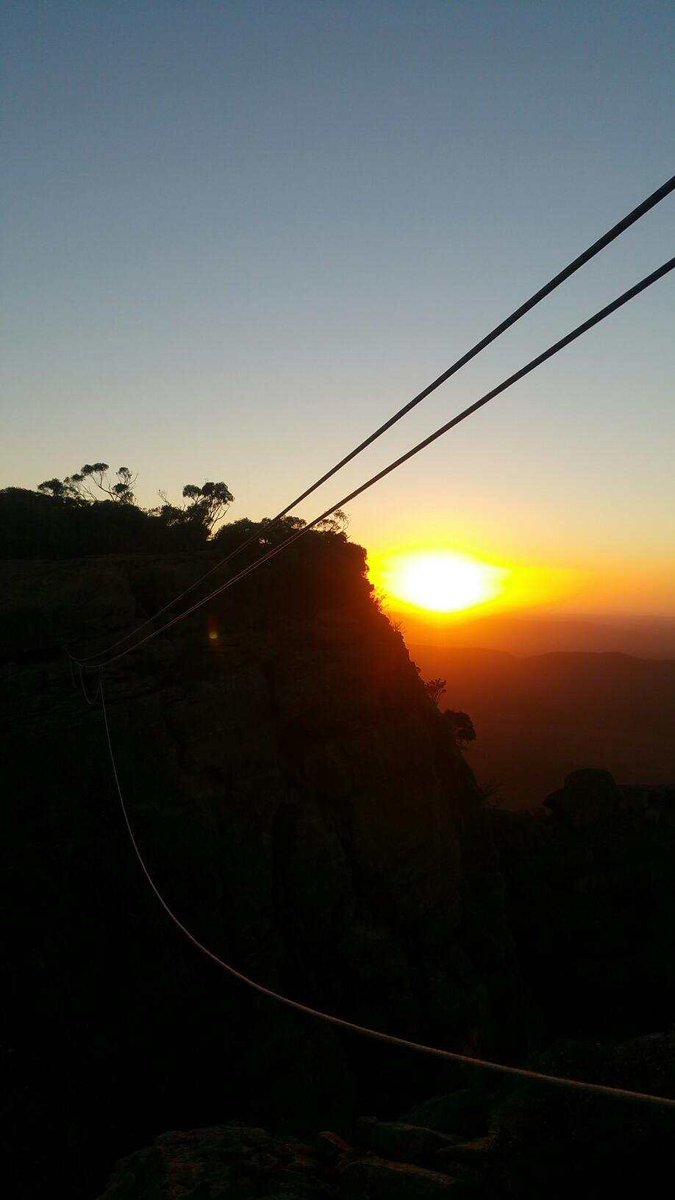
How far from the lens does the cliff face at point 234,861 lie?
37.4 ft

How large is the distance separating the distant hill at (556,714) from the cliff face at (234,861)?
17.4 metres

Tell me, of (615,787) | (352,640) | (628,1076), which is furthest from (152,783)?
(615,787)

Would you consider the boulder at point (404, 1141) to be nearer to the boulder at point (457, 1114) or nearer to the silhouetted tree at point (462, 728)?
the boulder at point (457, 1114)

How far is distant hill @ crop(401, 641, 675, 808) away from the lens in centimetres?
5828

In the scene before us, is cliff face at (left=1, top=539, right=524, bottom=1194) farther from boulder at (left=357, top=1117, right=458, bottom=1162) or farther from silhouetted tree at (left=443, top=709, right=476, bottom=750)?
silhouetted tree at (left=443, top=709, right=476, bottom=750)

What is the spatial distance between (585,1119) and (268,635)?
522 inches

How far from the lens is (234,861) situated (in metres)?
14.6

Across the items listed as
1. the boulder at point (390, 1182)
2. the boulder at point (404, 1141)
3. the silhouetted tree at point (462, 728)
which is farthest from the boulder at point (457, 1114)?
the silhouetted tree at point (462, 728)

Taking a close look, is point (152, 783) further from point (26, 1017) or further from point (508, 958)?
point (508, 958)

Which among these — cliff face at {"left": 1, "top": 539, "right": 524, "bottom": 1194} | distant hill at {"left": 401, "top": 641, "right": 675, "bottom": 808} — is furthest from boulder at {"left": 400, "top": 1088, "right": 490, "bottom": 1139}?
distant hill at {"left": 401, "top": 641, "right": 675, "bottom": 808}

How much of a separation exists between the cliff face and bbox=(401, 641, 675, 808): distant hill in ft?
56.9

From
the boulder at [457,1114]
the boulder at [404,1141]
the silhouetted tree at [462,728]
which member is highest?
the silhouetted tree at [462,728]

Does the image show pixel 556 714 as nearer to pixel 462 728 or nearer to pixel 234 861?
pixel 462 728

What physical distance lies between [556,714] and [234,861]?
8249 cm
